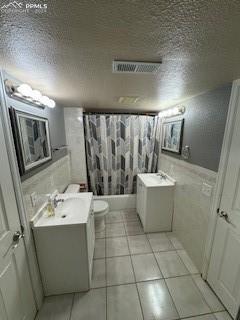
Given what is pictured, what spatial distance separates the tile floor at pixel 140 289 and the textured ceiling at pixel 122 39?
6.81ft

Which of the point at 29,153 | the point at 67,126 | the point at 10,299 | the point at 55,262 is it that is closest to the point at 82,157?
the point at 67,126

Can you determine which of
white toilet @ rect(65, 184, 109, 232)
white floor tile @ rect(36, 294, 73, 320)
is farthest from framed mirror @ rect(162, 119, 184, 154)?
white floor tile @ rect(36, 294, 73, 320)

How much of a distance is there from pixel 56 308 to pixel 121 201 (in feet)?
5.98

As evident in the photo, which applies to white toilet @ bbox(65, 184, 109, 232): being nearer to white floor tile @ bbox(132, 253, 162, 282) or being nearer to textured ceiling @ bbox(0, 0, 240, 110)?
white floor tile @ bbox(132, 253, 162, 282)

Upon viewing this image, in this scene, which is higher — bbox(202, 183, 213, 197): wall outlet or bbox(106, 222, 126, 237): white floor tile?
bbox(202, 183, 213, 197): wall outlet

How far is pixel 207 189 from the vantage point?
5.13 feet

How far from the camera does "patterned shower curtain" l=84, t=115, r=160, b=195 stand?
270 cm

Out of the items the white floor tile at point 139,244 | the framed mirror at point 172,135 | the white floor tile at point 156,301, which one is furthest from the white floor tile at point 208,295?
the framed mirror at point 172,135

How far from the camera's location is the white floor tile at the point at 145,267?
5.50 feet

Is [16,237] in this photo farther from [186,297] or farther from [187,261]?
[187,261]

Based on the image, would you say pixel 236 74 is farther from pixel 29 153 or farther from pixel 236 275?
pixel 29 153

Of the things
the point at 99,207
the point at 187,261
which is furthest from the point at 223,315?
the point at 99,207

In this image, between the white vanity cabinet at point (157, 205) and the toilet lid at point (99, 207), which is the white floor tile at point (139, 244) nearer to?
the white vanity cabinet at point (157, 205)

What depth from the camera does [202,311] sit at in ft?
4.42
